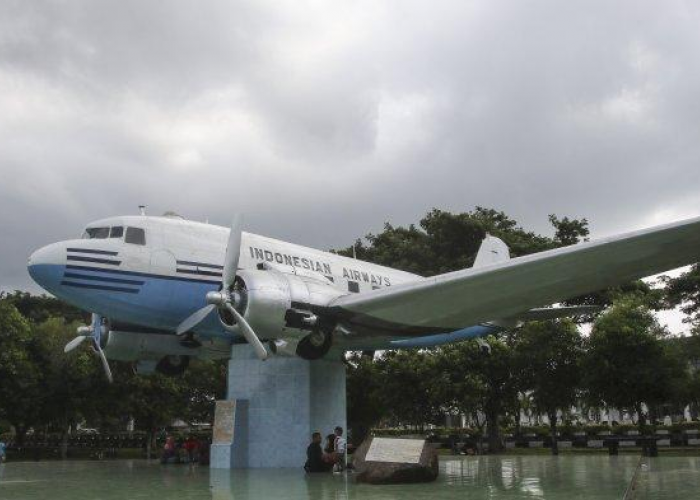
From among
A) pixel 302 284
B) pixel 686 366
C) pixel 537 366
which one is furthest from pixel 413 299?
pixel 686 366

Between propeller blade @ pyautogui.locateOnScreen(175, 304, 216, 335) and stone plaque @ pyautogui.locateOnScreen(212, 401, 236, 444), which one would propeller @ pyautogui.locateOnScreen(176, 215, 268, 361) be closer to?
propeller blade @ pyautogui.locateOnScreen(175, 304, 216, 335)

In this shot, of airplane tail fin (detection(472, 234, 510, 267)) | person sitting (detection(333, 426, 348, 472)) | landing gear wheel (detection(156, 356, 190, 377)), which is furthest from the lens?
airplane tail fin (detection(472, 234, 510, 267))

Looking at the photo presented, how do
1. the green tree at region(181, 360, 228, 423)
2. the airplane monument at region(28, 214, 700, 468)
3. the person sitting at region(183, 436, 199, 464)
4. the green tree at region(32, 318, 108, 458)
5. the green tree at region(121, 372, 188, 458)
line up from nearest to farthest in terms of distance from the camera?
the airplane monument at region(28, 214, 700, 468), the person sitting at region(183, 436, 199, 464), the green tree at region(32, 318, 108, 458), the green tree at region(121, 372, 188, 458), the green tree at region(181, 360, 228, 423)

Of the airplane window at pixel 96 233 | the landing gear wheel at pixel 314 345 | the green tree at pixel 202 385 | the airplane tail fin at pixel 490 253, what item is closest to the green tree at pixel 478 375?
the airplane tail fin at pixel 490 253

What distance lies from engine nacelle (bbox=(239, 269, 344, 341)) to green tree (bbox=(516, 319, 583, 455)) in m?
17.5

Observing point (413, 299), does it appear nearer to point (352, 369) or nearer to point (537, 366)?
point (537, 366)

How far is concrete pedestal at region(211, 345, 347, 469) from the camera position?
2011 centimetres

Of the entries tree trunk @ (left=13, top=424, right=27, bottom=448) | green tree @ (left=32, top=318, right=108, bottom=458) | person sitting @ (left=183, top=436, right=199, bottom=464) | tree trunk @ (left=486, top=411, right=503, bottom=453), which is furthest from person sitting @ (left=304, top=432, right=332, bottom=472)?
A: tree trunk @ (left=13, top=424, right=27, bottom=448)

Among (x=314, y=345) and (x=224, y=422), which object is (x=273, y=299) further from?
(x=224, y=422)

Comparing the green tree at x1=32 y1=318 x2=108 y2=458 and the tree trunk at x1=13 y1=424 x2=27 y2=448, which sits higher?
the green tree at x1=32 y1=318 x2=108 y2=458

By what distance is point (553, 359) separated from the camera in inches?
1238

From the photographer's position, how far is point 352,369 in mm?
35656

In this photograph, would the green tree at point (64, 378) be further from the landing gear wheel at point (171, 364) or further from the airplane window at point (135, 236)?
the airplane window at point (135, 236)

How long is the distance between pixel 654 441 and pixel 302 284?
16.4 meters
